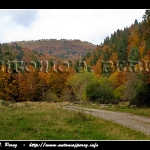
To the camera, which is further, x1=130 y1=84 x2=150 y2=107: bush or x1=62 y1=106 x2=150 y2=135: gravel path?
x1=130 y1=84 x2=150 y2=107: bush

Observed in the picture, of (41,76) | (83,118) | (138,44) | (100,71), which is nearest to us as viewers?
(83,118)

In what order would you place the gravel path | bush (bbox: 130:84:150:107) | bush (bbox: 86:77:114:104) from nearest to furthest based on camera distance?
the gravel path < bush (bbox: 130:84:150:107) < bush (bbox: 86:77:114:104)

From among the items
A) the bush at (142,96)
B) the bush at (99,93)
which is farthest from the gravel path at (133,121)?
the bush at (99,93)

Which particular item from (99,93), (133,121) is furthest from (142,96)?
(99,93)

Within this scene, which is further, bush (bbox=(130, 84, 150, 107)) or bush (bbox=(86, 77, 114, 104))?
bush (bbox=(86, 77, 114, 104))

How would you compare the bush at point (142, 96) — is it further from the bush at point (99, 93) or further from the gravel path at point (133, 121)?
the bush at point (99, 93)

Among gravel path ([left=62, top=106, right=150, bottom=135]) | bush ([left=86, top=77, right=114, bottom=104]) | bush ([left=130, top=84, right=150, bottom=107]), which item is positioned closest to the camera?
gravel path ([left=62, top=106, right=150, bottom=135])

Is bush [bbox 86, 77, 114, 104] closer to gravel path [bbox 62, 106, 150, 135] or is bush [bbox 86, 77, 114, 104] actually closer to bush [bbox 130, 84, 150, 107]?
bush [bbox 130, 84, 150, 107]

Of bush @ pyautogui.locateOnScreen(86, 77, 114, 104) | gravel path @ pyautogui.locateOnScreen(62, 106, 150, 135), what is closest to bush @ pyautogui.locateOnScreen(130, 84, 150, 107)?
gravel path @ pyautogui.locateOnScreen(62, 106, 150, 135)

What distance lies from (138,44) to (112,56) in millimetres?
12836

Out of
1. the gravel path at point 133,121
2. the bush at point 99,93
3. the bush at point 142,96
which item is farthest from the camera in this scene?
the bush at point 99,93
